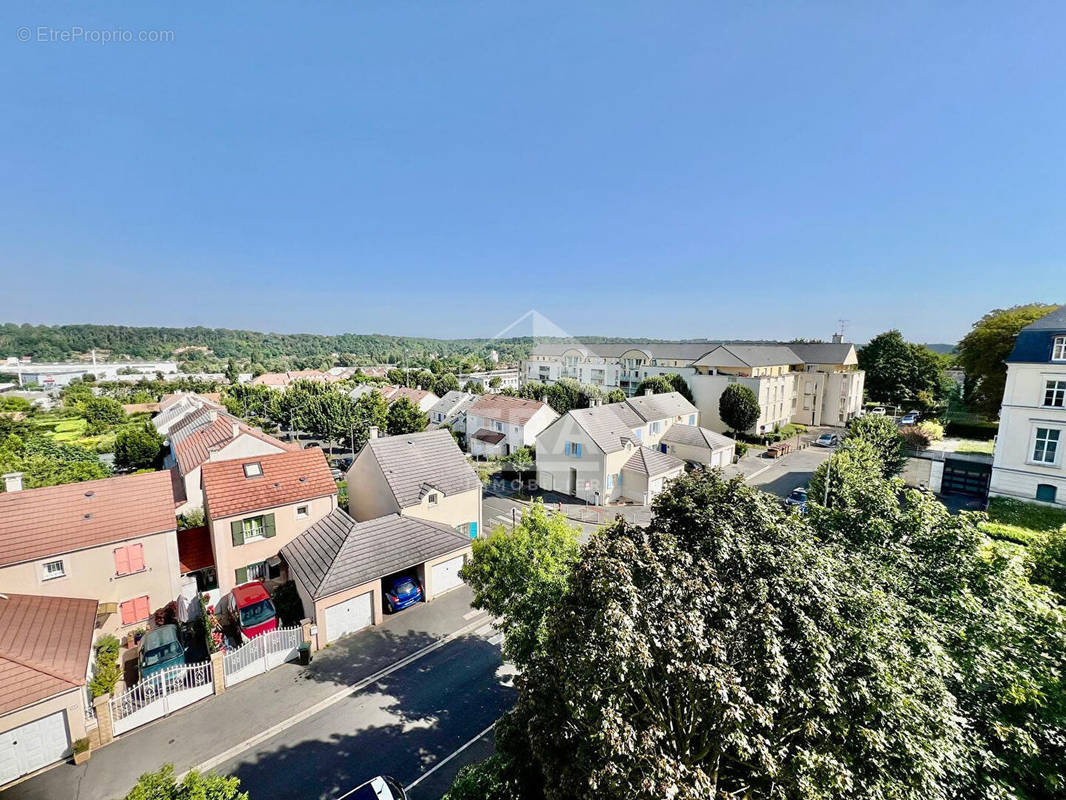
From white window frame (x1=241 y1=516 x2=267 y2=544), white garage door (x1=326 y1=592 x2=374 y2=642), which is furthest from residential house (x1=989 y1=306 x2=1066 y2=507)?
white window frame (x1=241 y1=516 x2=267 y2=544)

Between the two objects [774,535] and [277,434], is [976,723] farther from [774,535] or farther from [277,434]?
[277,434]

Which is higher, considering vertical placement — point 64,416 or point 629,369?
point 629,369

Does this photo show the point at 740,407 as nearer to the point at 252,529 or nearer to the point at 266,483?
the point at 266,483

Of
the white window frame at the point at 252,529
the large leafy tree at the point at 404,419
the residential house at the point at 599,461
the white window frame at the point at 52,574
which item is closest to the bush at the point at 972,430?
the residential house at the point at 599,461

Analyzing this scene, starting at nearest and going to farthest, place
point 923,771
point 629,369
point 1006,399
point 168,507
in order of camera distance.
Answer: point 923,771 → point 168,507 → point 1006,399 → point 629,369

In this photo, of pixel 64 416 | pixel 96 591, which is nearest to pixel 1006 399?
pixel 96 591

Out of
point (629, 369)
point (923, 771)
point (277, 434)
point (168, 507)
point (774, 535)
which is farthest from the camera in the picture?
point (629, 369)

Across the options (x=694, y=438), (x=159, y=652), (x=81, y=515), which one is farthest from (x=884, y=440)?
(x=81, y=515)
